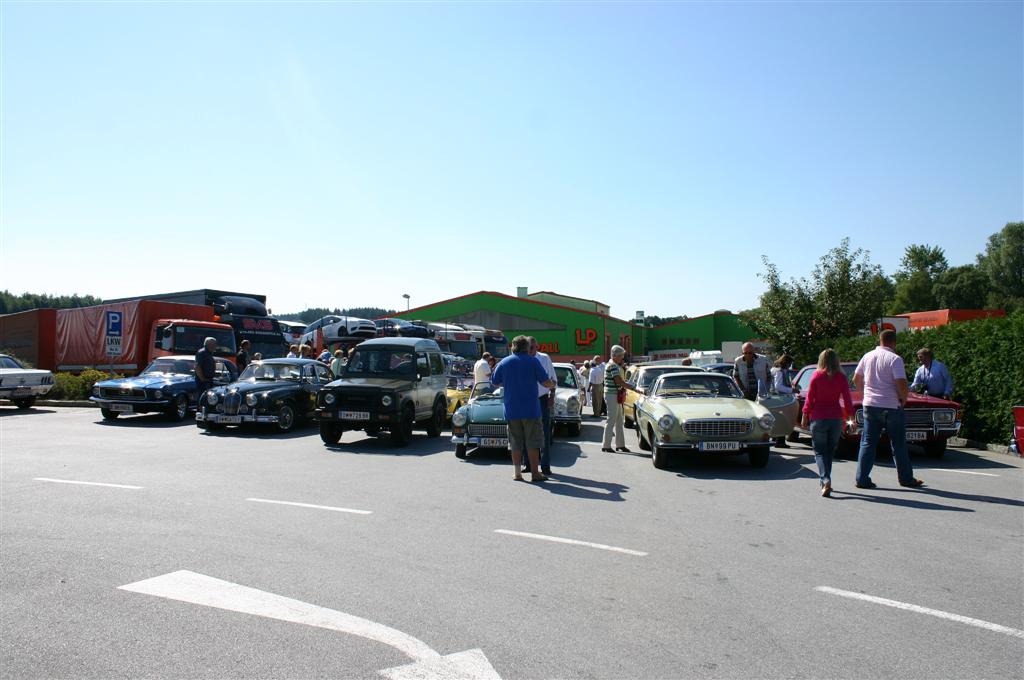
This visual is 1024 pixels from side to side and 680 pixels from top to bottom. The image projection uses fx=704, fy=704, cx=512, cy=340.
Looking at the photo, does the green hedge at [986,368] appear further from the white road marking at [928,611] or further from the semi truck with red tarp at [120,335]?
the semi truck with red tarp at [120,335]

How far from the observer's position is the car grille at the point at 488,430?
11438mm

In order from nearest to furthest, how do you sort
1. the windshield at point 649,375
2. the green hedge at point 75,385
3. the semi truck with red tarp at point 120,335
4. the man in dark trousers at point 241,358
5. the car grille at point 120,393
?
the windshield at point 649,375, the car grille at point 120,393, the green hedge at point 75,385, the semi truck with red tarp at point 120,335, the man in dark trousers at point 241,358

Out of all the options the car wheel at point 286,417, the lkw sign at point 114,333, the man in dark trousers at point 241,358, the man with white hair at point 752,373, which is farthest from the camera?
the man in dark trousers at point 241,358

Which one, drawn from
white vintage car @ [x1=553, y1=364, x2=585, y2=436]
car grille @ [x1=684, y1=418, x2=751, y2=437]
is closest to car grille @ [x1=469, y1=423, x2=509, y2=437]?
car grille @ [x1=684, y1=418, x2=751, y2=437]

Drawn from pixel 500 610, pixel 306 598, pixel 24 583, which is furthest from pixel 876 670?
pixel 24 583

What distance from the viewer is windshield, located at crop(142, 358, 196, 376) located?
732 inches

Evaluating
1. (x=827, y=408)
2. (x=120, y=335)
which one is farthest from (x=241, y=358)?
(x=827, y=408)

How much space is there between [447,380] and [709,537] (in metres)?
10.4

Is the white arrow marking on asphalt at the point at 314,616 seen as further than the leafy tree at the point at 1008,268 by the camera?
No

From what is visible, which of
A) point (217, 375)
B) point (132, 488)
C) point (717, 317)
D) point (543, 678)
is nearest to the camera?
point (543, 678)

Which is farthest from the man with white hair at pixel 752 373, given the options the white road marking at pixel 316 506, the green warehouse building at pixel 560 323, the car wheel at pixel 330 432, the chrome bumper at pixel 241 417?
the green warehouse building at pixel 560 323

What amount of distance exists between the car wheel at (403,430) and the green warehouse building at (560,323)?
42.8 m

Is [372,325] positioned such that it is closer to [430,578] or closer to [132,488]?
[132,488]

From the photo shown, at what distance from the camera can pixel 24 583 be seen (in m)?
4.83
